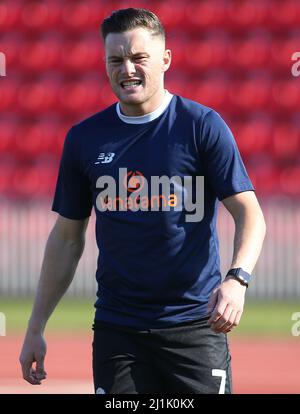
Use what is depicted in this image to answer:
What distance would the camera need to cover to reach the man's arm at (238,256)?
12.4ft

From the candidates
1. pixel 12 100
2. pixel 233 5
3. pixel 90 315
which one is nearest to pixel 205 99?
pixel 233 5

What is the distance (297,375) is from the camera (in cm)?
889

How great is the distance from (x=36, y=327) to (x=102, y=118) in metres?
0.90

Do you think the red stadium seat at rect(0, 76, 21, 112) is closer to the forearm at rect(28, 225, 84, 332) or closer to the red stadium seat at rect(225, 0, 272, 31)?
the red stadium seat at rect(225, 0, 272, 31)

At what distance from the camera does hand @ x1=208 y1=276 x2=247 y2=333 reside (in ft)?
12.4

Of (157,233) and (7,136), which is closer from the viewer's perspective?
(157,233)

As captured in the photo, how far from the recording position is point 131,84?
13.8 feet

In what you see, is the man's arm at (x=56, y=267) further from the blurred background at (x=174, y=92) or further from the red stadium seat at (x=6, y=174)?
the red stadium seat at (x=6, y=174)

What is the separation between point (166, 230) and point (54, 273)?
2.02 ft

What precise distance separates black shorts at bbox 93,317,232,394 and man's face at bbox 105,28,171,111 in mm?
918

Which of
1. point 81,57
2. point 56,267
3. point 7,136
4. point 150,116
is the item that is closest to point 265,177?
point 81,57

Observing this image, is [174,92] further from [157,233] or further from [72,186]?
[157,233]

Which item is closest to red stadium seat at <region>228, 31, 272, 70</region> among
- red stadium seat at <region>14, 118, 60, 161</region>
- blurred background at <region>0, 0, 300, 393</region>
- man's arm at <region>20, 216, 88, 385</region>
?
blurred background at <region>0, 0, 300, 393</region>
